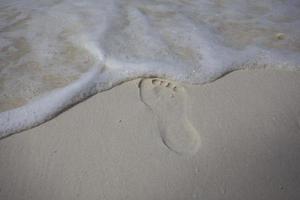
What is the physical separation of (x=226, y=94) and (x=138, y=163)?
25.5 inches

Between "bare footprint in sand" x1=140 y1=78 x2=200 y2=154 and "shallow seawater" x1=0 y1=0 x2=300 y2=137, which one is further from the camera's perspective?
"shallow seawater" x1=0 y1=0 x2=300 y2=137

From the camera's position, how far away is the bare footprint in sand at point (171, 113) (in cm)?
132

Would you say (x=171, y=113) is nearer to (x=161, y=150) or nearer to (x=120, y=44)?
(x=161, y=150)

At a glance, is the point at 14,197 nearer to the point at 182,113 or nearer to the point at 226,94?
the point at 182,113

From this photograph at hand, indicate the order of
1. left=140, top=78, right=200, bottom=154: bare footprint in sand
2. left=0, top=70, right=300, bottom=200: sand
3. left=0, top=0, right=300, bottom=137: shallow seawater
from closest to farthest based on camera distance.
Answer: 1. left=0, top=70, right=300, bottom=200: sand
2. left=140, top=78, right=200, bottom=154: bare footprint in sand
3. left=0, top=0, right=300, bottom=137: shallow seawater

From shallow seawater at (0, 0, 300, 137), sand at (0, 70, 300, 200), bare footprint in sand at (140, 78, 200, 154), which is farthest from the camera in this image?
shallow seawater at (0, 0, 300, 137)

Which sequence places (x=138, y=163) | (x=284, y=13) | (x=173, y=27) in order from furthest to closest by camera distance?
1. (x=284, y=13)
2. (x=173, y=27)
3. (x=138, y=163)

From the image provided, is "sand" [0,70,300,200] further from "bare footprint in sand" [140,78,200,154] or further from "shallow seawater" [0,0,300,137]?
"shallow seawater" [0,0,300,137]

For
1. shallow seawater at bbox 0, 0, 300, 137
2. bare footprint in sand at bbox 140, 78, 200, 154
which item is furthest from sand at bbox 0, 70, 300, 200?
shallow seawater at bbox 0, 0, 300, 137

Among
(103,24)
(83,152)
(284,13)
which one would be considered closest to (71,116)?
(83,152)

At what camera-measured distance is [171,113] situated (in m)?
1.46

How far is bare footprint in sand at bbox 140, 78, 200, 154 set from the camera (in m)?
1.32

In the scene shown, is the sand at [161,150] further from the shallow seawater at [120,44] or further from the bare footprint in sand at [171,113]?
the shallow seawater at [120,44]

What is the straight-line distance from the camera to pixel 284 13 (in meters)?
2.53
